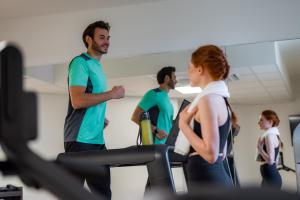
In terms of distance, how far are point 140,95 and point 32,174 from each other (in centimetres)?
311

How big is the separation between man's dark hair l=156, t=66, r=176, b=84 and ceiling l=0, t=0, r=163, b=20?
709 mm

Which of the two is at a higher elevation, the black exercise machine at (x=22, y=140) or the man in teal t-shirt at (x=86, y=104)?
the man in teal t-shirt at (x=86, y=104)

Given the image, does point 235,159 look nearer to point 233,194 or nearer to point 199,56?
point 199,56

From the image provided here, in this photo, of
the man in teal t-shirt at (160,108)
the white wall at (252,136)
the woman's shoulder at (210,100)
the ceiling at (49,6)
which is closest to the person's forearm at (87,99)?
the man in teal t-shirt at (160,108)

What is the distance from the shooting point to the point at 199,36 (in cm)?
394

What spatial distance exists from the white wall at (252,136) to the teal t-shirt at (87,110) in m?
1.29

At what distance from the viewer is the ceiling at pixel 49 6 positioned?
13.3 feet

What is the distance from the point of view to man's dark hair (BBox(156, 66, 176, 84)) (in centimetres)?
341

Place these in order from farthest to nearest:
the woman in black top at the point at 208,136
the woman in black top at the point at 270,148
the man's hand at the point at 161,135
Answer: the woman in black top at the point at 270,148, the man's hand at the point at 161,135, the woman in black top at the point at 208,136

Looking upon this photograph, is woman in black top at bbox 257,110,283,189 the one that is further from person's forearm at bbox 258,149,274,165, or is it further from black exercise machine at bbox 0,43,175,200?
black exercise machine at bbox 0,43,175,200

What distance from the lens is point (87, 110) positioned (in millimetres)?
2309

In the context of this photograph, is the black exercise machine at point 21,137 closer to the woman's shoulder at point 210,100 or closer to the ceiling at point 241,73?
the woman's shoulder at point 210,100

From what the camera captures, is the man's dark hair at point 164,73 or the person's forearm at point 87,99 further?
the man's dark hair at point 164,73

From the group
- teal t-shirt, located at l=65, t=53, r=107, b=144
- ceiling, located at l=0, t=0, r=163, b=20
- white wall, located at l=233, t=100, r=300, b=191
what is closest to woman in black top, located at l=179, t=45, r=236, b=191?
teal t-shirt, located at l=65, t=53, r=107, b=144
